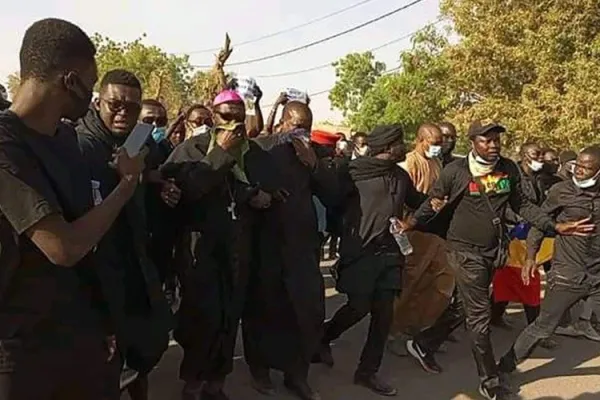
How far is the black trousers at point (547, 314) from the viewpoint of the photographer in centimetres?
573

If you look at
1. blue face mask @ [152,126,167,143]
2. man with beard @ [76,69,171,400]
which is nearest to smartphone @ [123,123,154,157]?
man with beard @ [76,69,171,400]

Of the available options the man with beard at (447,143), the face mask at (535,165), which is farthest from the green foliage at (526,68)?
the man with beard at (447,143)

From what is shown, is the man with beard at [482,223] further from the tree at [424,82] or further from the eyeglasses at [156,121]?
the tree at [424,82]

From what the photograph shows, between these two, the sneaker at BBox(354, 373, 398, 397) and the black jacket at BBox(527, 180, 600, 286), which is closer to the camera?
the sneaker at BBox(354, 373, 398, 397)

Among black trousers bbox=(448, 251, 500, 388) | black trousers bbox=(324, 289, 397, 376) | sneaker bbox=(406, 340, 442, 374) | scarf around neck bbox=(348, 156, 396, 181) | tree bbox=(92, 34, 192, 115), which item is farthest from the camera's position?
tree bbox=(92, 34, 192, 115)

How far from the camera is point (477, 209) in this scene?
18.5 feet

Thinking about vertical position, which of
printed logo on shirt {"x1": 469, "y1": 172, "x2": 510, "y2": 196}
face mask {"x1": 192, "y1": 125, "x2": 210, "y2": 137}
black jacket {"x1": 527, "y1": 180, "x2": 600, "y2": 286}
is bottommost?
black jacket {"x1": 527, "y1": 180, "x2": 600, "y2": 286}

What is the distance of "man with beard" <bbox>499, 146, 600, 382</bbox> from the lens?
18.9 ft

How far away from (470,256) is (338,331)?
1210mm

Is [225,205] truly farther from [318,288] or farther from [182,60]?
[182,60]

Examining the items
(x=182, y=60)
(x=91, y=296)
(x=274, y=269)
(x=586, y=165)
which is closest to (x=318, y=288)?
(x=274, y=269)

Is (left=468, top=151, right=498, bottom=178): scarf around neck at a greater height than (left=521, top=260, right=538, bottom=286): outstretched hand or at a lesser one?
greater

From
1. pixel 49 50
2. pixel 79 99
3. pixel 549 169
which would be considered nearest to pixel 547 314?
pixel 549 169

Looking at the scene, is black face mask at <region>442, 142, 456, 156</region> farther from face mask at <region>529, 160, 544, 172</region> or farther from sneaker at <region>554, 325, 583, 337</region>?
sneaker at <region>554, 325, 583, 337</region>
